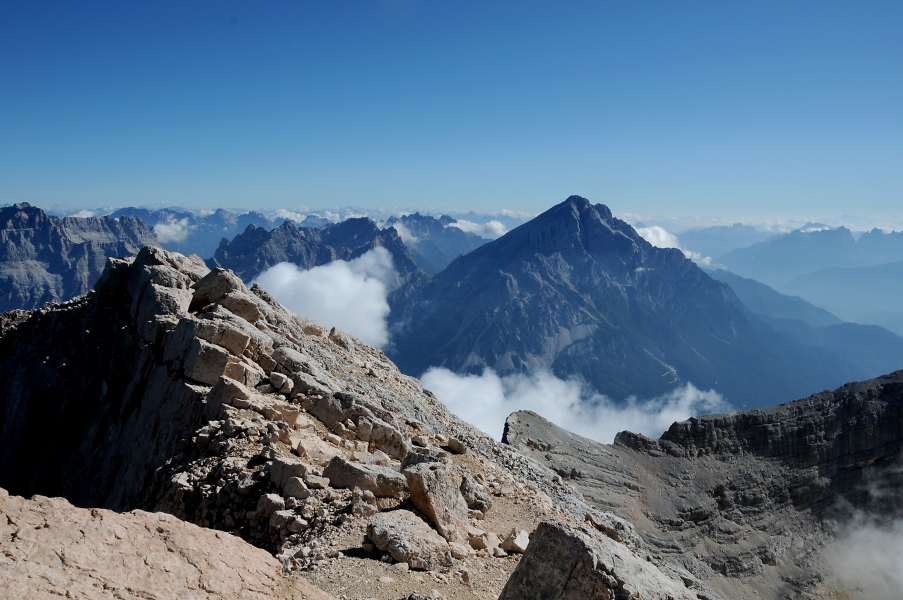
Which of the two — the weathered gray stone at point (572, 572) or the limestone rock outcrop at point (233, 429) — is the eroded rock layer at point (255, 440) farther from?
the weathered gray stone at point (572, 572)

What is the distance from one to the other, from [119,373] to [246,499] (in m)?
18.9

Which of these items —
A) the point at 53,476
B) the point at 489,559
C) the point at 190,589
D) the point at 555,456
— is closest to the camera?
the point at 190,589

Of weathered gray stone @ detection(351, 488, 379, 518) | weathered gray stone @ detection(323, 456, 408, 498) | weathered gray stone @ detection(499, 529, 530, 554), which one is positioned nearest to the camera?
weathered gray stone @ detection(351, 488, 379, 518)

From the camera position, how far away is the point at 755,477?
86312 mm

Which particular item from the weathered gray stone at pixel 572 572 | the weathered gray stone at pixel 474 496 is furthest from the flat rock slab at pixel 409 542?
the weathered gray stone at pixel 474 496

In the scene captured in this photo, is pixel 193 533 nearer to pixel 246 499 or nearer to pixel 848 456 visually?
pixel 246 499

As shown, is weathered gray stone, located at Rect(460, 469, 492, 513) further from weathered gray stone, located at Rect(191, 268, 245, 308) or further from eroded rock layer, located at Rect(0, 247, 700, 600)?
weathered gray stone, located at Rect(191, 268, 245, 308)

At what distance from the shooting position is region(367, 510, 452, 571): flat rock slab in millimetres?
12844

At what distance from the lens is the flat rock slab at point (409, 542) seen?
12.8 m

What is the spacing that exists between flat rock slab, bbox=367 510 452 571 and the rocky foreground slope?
→ 0.15 feet

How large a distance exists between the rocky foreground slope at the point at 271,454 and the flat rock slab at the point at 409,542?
1.8 inches

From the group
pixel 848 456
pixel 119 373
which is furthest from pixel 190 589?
pixel 848 456

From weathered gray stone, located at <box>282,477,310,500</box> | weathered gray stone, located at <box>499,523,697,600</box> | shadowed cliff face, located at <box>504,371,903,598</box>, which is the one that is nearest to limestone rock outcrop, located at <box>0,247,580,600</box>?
weathered gray stone, located at <box>282,477,310,500</box>

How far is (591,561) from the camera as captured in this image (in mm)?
10383
